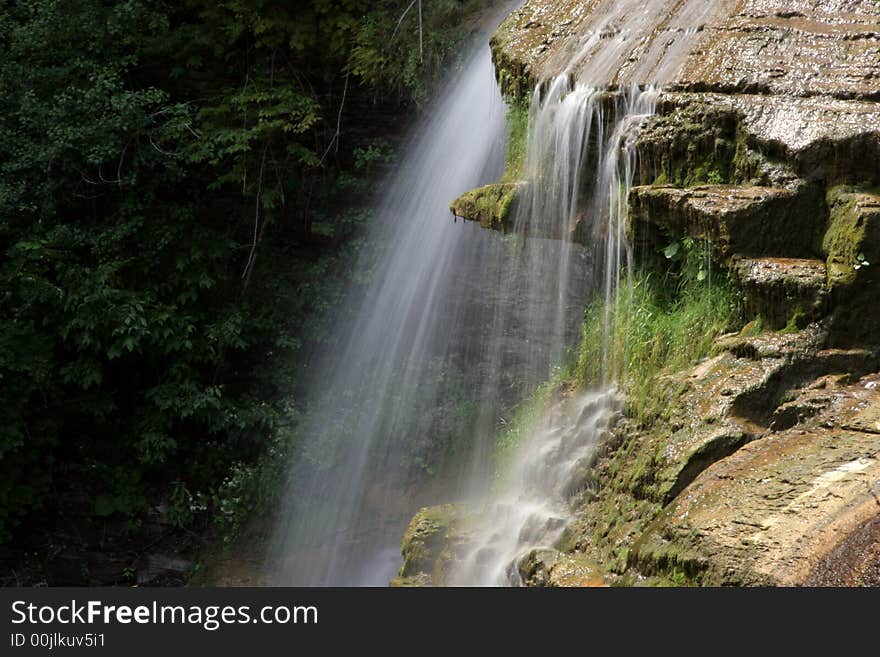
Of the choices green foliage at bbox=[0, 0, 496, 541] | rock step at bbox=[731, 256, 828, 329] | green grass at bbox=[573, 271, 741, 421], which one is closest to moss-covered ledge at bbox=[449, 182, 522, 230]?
green grass at bbox=[573, 271, 741, 421]

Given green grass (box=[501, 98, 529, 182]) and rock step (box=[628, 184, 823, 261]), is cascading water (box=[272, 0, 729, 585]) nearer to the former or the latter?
green grass (box=[501, 98, 529, 182])

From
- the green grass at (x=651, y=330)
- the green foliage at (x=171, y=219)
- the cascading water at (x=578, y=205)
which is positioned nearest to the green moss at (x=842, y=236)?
the green grass at (x=651, y=330)

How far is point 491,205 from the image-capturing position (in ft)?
23.6

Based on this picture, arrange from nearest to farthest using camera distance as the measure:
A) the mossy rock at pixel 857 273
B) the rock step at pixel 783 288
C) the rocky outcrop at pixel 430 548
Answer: the mossy rock at pixel 857 273 < the rock step at pixel 783 288 < the rocky outcrop at pixel 430 548

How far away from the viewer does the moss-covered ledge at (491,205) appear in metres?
7.06

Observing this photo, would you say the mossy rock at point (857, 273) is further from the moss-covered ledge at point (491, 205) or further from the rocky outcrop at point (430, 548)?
the rocky outcrop at point (430, 548)

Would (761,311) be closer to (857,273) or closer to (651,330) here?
(857,273)

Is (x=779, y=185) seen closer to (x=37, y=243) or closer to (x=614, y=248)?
(x=614, y=248)

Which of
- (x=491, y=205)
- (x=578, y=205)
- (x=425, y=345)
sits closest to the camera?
(x=578, y=205)

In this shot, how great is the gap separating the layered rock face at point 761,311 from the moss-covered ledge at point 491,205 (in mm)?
994

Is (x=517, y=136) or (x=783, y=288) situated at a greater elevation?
(x=517, y=136)

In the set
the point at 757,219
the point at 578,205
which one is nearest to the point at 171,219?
the point at 578,205

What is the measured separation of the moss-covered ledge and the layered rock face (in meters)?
0.99

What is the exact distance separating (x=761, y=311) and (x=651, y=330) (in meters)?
0.87
